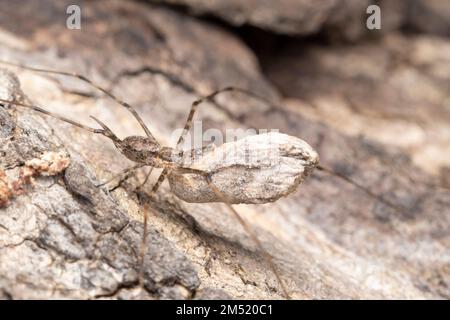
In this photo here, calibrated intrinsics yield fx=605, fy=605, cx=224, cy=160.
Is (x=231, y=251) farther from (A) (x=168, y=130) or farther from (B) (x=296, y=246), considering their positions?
(A) (x=168, y=130)

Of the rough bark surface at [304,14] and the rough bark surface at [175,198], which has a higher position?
the rough bark surface at [304,14]

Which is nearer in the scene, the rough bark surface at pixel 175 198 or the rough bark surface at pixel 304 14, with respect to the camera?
the rough bark surface at pixel 175 198

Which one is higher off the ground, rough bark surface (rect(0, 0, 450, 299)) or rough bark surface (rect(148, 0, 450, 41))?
rough bark surface (rect(148, 0, 450, 41))

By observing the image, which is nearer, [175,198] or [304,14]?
[175,198]

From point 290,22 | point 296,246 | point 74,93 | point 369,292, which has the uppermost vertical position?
point 290,22

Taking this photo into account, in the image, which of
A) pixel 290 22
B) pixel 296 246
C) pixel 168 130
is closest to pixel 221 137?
pixel 168 130

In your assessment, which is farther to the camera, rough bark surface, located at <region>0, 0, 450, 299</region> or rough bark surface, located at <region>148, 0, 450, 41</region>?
rough bark surface, located at <region>148, 0, 450, 41</region>

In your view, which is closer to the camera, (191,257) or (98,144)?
(191,257)

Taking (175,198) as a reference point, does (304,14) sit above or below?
above
